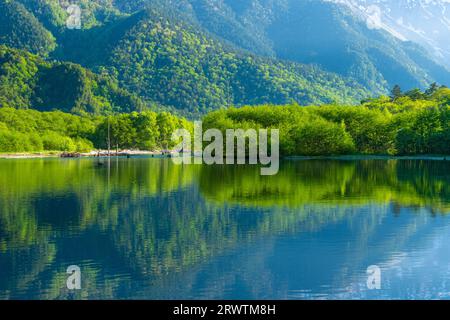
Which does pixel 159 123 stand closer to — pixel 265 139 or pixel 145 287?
pixel 265 139

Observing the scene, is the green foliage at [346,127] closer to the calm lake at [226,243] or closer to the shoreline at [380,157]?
the shoreline at [380,157]

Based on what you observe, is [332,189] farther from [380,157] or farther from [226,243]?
[380,157]

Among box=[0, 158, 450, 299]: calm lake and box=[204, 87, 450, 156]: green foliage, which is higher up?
box=[204, 87, 450, 156]: green foliage

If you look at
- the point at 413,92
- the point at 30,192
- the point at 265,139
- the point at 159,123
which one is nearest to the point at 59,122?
the point at 159,123

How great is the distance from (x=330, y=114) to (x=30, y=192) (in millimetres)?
94990

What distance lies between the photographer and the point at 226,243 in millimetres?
28484

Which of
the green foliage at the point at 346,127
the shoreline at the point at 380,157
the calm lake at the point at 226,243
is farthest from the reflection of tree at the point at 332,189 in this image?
the green foliage at the point at 346,127

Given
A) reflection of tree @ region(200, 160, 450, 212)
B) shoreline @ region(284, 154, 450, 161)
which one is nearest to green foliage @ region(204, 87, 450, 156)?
shoreline @ region(284, 154, 450, 161)

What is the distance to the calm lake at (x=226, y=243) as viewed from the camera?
70.6 feet

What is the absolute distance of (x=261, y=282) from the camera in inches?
872

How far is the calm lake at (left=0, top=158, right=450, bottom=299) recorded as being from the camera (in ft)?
70.6

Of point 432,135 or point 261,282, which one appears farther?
point 432,135

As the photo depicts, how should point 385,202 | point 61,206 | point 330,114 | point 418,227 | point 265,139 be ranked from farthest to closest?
point 330,114, point 265,139, point 385,202, point 61,206, point 418,227

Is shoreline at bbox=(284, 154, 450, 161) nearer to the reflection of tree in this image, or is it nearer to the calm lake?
the reflection of tree
